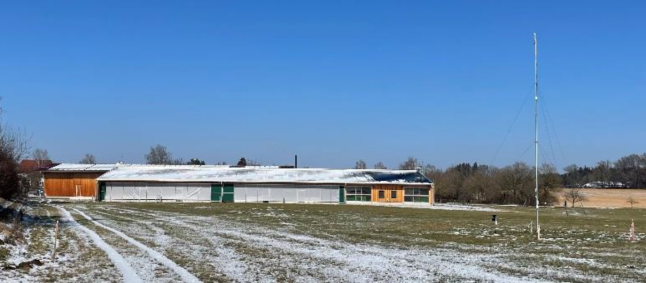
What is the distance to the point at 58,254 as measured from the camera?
17.8 metres

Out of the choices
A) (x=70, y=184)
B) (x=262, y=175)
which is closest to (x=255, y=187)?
(x=262, y=175)

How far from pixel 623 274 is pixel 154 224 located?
23124 mm

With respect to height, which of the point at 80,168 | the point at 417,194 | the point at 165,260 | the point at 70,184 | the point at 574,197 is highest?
the point at 80,168

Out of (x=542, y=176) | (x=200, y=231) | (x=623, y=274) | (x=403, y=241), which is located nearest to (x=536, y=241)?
(x=403, y=241)

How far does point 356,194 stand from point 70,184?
39260 millimetres

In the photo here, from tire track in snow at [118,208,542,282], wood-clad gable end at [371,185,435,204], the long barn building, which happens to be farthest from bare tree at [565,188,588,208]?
tire track in snow at [118,208,542,282]

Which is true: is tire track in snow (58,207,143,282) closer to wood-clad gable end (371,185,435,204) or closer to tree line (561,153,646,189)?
wood-clad gable end (371,185,435,204)

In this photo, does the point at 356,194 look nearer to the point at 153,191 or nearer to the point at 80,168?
the point at 153,191

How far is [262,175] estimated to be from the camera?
76.4 metres

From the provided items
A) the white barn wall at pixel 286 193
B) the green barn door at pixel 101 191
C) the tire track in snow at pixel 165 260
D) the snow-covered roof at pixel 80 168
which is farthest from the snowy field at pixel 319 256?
the snow-covered roof at pixel 80 168

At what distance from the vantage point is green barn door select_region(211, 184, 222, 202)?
2896 inches

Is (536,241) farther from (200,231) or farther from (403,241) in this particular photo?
(200,231)

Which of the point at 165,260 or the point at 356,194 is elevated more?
the point at 165,260

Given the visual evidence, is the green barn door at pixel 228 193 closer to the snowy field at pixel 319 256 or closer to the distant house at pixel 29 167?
the distant house at pixel 29 167
